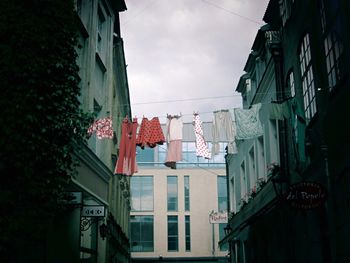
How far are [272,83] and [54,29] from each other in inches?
417

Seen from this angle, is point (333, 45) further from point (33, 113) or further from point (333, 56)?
point (33, 113)

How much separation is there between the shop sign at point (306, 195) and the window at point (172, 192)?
39.0 meters

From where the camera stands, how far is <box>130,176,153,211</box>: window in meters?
49.2

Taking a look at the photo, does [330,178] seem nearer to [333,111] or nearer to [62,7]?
[333,111]

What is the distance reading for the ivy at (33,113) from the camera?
821 cm

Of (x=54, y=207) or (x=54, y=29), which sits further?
(x=54, y=29)

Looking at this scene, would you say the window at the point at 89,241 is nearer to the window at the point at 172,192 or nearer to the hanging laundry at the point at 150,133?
the hanging laundry at the point at 150,133

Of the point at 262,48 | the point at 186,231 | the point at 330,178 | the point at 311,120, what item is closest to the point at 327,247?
the point at 330,178

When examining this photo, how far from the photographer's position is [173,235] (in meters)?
48.8

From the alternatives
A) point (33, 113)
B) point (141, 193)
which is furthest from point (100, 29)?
point (141, 193)

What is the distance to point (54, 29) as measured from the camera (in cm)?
928

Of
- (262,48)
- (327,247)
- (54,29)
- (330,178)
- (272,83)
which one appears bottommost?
(327,247)

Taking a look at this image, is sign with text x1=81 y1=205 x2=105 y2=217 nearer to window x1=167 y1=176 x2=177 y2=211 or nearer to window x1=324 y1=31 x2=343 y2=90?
window x1=324 y1=31 x2=343 y2=90

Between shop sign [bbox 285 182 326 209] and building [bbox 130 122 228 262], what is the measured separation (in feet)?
119
